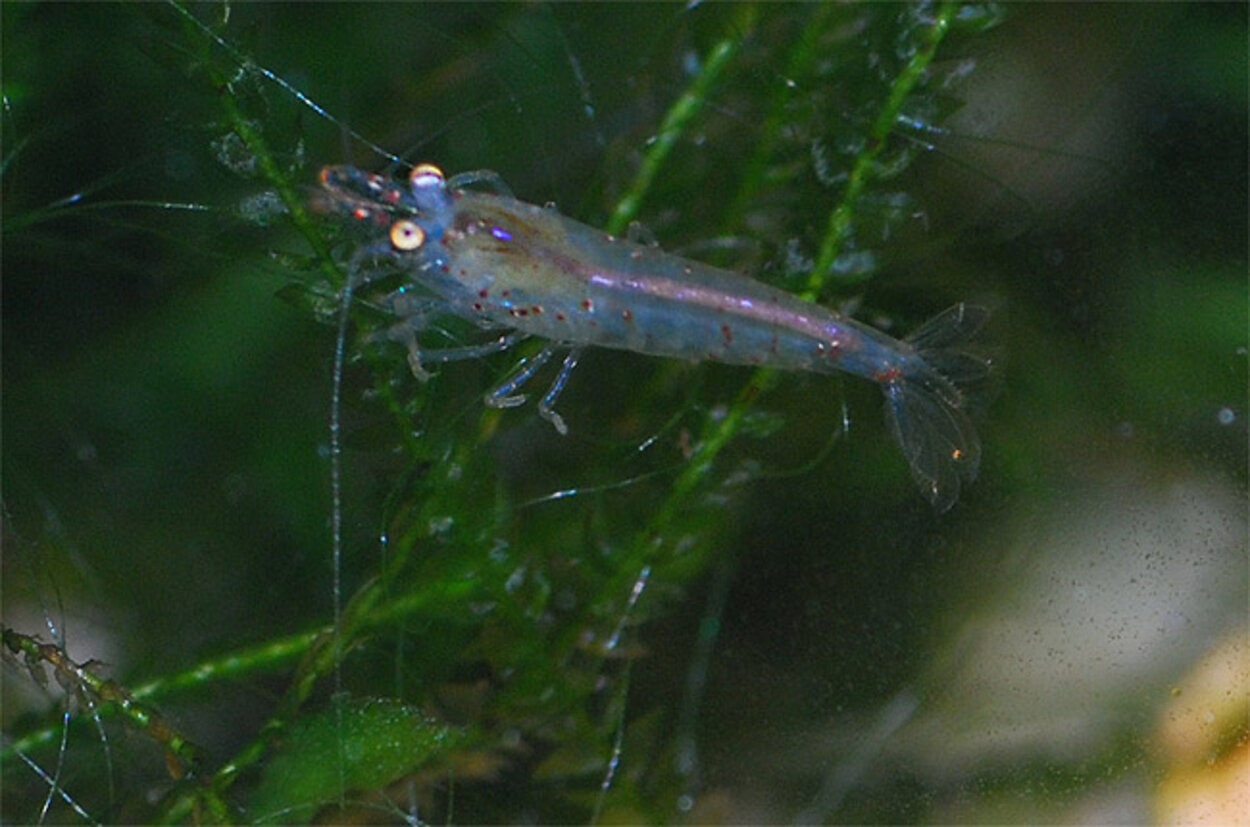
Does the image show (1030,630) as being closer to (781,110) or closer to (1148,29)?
(781,110)

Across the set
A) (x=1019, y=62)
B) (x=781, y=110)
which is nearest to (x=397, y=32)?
(x=781, y=110)

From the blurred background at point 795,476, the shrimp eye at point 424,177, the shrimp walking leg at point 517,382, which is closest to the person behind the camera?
the shrimp eye at point 424,177

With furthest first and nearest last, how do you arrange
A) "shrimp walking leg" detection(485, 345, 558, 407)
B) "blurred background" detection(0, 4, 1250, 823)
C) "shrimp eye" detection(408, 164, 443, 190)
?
"blurred background" detection(0, 4, 1250, 823), "shrimp walking leg" detection(485, 345, 558, 407), "shrimp eye" detection(408, 164, 443, 190)

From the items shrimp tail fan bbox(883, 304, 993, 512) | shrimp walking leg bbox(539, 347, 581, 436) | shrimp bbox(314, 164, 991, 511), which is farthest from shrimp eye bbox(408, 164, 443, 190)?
shrimp tail fan bbox(883, 304, 993, 512)

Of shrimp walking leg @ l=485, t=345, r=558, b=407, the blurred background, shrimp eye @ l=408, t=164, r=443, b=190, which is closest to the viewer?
shrimp eye @ l=408, t=164, r=443, b=190

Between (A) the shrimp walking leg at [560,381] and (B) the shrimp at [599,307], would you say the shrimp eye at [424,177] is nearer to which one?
(B) the shrimp at [599,307]

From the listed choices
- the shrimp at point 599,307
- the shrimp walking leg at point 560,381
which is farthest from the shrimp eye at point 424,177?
the shrimp walking leg at point 560,381

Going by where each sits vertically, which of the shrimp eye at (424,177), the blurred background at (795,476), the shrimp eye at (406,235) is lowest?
the blurred background at (795,476)

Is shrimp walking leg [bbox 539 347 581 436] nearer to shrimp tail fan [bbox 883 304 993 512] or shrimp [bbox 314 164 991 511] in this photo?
shrimp [bbox 314 164 991 511]
